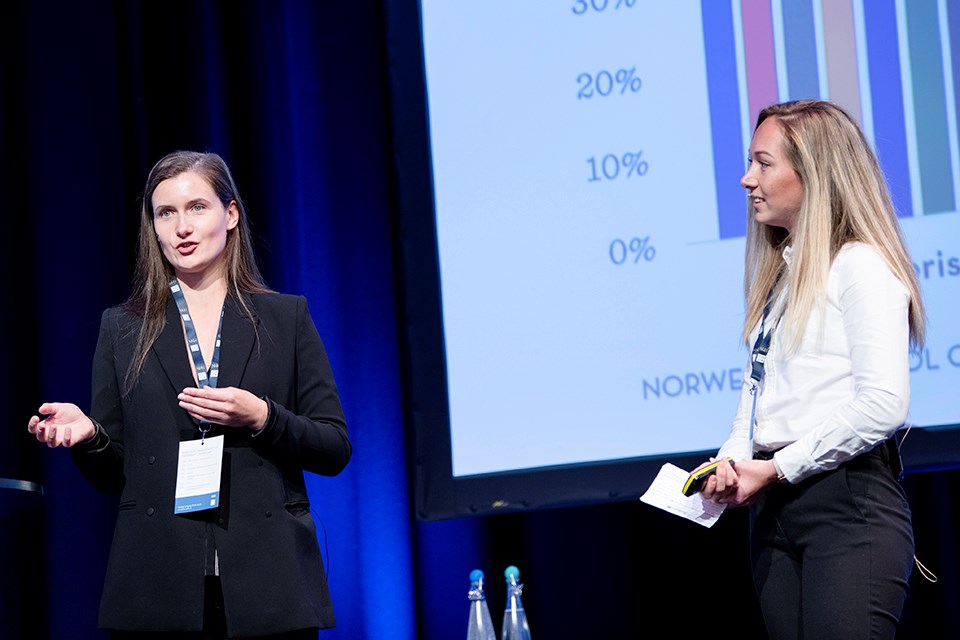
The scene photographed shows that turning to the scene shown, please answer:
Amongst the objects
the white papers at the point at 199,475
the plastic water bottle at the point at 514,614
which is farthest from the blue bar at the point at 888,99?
the white papers at the point at 199,475

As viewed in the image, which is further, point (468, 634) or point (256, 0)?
point (256, 0)

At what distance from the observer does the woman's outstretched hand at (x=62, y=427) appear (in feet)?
6.21

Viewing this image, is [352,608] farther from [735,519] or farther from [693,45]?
[693,45]

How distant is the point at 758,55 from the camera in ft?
10.6

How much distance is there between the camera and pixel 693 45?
331cm

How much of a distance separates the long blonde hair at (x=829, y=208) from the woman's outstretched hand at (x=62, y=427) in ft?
4.04

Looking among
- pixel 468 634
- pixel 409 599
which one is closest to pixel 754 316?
pixel 468 634

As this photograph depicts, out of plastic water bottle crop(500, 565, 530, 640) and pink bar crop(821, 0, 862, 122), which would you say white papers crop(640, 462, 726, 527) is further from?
pink bar crop(821, 0, 862, 122)

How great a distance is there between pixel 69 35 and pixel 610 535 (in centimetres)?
245

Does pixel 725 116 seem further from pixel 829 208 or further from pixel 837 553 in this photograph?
pixel 837 553

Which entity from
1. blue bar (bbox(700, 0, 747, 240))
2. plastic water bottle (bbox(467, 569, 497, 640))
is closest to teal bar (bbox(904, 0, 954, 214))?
blue bar (bbox(700, 0, 747, 240))

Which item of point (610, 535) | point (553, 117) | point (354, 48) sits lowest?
point (610, 535)

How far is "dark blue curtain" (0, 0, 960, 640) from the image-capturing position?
3541 millimetres

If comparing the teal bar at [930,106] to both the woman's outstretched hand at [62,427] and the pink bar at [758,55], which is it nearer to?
the pink bar at [758,55]
